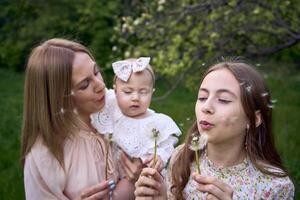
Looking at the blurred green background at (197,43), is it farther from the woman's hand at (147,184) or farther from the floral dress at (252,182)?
the woman's hand at (147,184)

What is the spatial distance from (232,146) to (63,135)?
749 millimetres

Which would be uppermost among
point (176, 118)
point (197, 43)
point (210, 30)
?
point (210, 30)

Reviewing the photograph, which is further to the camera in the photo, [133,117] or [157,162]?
[133,117]

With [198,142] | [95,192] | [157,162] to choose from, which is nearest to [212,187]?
[198,142]

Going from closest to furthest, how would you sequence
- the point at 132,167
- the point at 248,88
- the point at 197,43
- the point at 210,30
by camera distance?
the point at 248,88 → the point at 132,167 → the point at 210,30 → the point at 197,43

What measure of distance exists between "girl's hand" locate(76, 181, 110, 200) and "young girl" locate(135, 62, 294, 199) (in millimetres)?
276

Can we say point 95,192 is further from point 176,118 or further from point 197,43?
point 176,118

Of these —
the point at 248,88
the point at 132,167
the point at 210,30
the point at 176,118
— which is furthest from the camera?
the point at 176,118

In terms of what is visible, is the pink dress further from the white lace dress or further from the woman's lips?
the woman's lips

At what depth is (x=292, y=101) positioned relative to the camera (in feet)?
33.0

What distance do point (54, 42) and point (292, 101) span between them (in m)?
7.78

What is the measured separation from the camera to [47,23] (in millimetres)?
14555

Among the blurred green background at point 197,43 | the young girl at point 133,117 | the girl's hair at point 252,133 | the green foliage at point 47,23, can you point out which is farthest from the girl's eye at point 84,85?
the green foliage at point 47,23

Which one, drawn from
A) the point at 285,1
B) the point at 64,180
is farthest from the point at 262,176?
the point at 285,1
